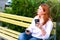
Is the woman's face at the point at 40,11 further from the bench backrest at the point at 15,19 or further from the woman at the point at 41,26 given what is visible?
the bench backrest at the point at 15,19

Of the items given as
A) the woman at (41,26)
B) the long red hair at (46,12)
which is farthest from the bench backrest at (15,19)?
the long red hair at (46,12)

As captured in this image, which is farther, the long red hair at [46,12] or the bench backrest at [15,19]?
the bench backrest at [15,19]

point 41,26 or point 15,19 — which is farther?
point 15,19

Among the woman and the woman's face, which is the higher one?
the woman's face

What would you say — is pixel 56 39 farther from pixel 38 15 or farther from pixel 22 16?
pixel 22 16

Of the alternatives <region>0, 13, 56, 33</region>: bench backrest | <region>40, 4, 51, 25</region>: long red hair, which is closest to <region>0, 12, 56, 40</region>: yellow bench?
<region>0, 13, 56, 33</region>: bench backrest

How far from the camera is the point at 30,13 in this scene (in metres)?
2.89

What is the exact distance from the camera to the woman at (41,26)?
261 centimetres

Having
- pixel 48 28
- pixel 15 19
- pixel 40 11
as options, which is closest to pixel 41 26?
pixel 48 28

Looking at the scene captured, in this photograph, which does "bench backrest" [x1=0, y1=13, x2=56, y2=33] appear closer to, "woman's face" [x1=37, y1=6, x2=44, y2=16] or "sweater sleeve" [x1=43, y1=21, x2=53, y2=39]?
"woman's face" [x1=37, y1=6, x2=44, y2=16]

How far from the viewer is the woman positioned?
261 centimetres

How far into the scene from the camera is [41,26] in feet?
8.79

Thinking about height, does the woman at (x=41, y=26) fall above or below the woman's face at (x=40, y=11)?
below

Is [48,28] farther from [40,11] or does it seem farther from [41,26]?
[40,11]
